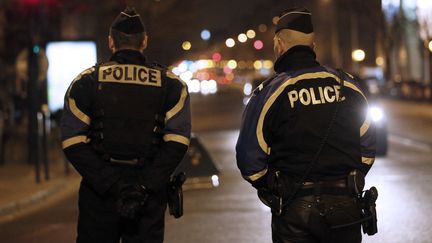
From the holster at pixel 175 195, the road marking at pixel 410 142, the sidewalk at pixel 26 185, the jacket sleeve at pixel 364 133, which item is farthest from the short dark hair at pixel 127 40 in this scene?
the road marking at pixel 410 142

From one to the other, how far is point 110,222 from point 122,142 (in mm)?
451

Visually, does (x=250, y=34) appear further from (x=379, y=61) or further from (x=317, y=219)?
(x=317, y=219)

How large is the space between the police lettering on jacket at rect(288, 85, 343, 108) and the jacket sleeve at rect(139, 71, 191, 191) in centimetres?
70

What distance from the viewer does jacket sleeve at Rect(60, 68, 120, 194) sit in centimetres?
466

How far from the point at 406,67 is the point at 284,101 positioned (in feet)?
227

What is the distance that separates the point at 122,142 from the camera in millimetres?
4680

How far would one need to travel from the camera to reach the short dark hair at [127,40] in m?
4.87

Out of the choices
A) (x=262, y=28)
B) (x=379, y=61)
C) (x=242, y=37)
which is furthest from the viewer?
(x=242, y=37)

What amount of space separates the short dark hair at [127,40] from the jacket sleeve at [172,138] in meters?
0.25

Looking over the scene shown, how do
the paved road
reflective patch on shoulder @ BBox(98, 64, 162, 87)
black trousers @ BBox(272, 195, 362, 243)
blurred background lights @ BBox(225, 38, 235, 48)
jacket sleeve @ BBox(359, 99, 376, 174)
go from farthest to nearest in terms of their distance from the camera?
blurred background lights @ BBox(225, 38, 235, 48) → the paved road → reflective patch on shoulder @ BBox(98, 64, 162, 87) → jacket sleeve @ BBox(359, 99, 376, 174) → black trousers @ BBox(272, 195, 362, 243)

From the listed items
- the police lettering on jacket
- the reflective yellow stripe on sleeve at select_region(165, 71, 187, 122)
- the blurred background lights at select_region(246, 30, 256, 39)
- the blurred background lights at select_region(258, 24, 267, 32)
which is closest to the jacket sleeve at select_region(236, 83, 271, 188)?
the police lettering on jacket

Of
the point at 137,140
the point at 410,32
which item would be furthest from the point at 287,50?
the point at 410,32

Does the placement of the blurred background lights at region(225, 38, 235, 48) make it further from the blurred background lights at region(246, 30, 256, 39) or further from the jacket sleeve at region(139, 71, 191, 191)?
the jacket sleeve at region(139, 71, 191, 191)

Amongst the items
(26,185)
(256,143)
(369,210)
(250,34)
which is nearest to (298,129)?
(256,143)
